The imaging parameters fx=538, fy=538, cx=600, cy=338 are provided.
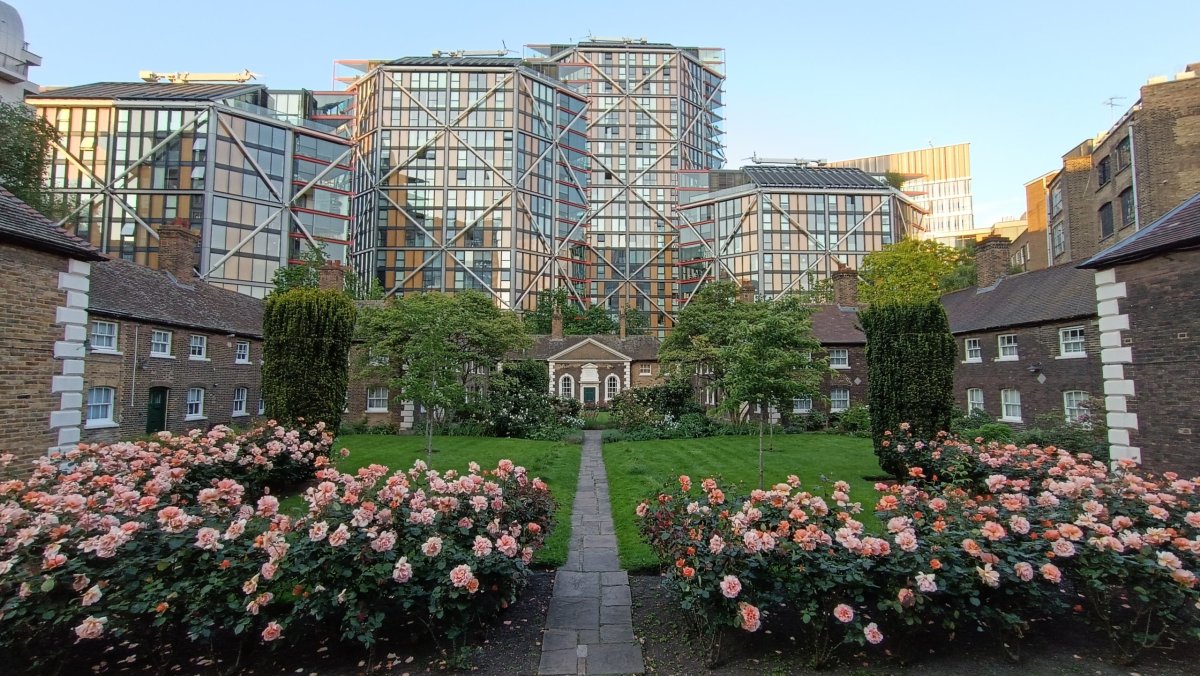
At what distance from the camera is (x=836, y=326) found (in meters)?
32.8

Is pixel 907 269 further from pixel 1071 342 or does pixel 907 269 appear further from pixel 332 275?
pixel 332 275

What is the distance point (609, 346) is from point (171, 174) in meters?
46.4

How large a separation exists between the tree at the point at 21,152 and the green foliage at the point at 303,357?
23926 millimetres

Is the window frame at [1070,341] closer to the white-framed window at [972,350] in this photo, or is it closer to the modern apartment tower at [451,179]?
the white-framed window at [972,350]

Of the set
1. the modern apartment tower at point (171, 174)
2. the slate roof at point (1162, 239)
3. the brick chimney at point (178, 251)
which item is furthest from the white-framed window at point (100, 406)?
the modern apartment tower at point (171, 174)

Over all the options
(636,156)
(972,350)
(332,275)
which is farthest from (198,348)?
(636,156)

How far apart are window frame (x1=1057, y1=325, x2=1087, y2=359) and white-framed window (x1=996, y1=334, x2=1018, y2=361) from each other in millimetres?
2116

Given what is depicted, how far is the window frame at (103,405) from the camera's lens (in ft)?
61.8

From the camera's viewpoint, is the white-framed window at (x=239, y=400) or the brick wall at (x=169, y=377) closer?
the brick wall at (x=169, y=377)

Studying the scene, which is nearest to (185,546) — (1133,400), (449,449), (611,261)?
(1133,400)

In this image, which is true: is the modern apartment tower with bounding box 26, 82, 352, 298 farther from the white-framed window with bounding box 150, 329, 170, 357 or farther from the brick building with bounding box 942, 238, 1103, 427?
the brick building with bounding box 942, 238, 1103, 427

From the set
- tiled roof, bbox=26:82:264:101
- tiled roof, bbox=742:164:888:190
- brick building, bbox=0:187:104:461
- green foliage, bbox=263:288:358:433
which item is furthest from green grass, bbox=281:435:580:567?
tiled roof, bbox=742:164:888:190

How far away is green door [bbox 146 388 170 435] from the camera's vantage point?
21.4 meters

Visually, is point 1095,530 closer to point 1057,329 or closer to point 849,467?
point 849,467
